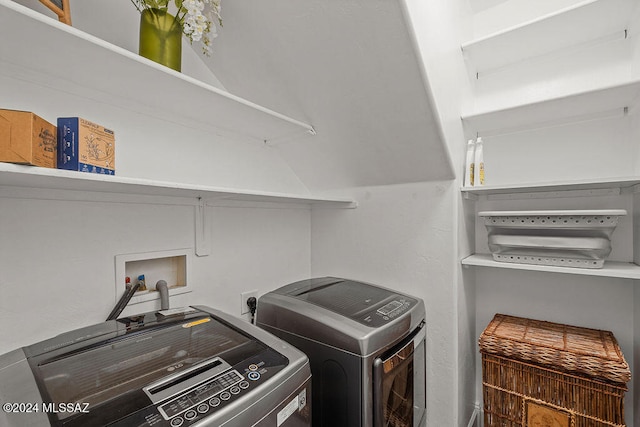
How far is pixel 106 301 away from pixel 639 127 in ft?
7.65

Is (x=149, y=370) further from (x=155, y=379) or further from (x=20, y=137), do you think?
(x=20, y=137)

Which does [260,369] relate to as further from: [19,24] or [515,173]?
[515,173]

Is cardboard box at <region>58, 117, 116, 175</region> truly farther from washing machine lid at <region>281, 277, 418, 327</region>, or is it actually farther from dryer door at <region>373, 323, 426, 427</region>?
dryer door at <region>373, 323, 426, 427</region>

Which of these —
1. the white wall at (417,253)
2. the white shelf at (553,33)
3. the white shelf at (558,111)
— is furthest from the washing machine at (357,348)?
the white shelf at (553,33)

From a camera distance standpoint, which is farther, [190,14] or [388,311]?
[388,311]

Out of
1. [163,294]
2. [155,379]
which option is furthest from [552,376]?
[163,294]

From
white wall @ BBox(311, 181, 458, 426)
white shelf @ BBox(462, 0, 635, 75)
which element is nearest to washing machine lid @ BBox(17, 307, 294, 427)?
white wall @ BBox(311, 181, 458, 426)

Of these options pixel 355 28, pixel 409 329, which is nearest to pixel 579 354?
pixel 409 329

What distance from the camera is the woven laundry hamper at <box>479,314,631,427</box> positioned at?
1.21 metres

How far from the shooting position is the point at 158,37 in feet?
3.43

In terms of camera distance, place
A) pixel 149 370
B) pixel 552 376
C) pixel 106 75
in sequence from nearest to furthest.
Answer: pixel 149 370 < pixel 106 75 < pixel 552 376

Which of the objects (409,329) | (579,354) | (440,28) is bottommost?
(579,354)

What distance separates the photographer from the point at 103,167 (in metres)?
0.85

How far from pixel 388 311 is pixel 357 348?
284 mm
